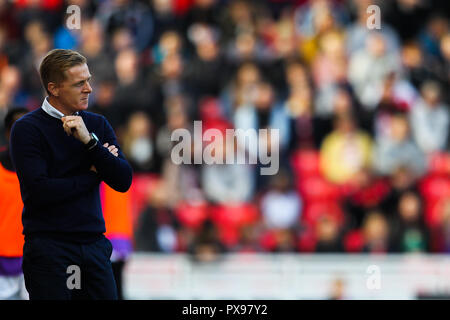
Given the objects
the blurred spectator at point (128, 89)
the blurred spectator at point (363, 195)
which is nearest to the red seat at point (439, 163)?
the blurred spectator at point (363, 195)

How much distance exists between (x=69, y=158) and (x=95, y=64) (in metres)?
7.71

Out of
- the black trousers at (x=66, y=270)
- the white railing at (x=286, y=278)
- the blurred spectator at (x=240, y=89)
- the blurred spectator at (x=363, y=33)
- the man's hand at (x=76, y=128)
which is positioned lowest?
the white railing at (x=286, y=278)

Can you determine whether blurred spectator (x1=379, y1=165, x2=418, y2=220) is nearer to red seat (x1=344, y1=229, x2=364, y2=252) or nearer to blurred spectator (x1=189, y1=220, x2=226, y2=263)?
red seat (x1=344, y1=229, x2=364, y2=252)

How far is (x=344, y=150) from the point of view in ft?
37.3

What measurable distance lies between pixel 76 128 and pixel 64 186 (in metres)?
0.25

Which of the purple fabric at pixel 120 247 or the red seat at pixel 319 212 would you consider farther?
the red seat at pixel 319 212

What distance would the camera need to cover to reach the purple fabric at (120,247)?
648 cm

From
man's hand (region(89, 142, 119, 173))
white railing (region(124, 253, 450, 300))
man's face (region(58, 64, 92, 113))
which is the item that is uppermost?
man's face (region(58, 64, 92, 113))

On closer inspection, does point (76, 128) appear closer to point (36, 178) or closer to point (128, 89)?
point (36, 178)

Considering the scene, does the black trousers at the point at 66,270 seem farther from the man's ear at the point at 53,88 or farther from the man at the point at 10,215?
the man at the point at 10,215

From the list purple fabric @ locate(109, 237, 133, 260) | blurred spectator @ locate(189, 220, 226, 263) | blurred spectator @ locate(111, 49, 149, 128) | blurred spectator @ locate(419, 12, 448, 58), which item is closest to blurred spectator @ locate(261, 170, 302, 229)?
blurred spectator @ locate(189, 220, 226, 263)

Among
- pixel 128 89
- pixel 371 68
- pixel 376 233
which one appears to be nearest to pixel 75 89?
pixel 376 233

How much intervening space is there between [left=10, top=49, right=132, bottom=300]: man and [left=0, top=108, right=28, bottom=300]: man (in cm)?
122

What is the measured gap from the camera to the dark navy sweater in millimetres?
4215
